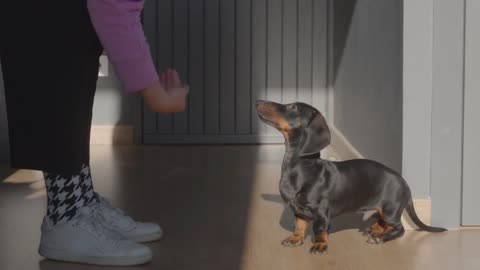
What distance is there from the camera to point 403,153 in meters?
3.43

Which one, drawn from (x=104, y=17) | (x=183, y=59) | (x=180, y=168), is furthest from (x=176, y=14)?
(x=104, y=17)

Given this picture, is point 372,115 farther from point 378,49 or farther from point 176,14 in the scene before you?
point 176,14

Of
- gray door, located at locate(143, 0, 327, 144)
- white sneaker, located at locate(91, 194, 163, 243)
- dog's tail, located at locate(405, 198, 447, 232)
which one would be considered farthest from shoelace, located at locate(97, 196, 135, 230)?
gray door, located at locate(143, 0, 327, 144)

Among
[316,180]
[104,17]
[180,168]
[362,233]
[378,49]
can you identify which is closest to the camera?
[104,17]

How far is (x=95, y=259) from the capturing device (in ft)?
9.88

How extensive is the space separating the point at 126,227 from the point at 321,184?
2.10 ft

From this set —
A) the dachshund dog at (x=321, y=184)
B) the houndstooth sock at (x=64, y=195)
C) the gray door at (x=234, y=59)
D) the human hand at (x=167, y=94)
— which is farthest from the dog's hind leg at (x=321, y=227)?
the gray door at (x=234, y=59)

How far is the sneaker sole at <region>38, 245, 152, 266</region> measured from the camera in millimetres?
3004

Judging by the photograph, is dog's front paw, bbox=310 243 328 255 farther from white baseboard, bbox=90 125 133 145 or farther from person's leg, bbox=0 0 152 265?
white baseboard, bbox=90 125 133 145

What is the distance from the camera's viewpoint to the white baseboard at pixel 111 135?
5.56 meters

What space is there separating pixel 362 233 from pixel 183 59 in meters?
2.31

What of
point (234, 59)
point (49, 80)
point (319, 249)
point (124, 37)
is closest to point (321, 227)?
point (319, 249)

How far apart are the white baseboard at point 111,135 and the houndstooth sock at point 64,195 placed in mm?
2466

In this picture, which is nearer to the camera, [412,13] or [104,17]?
[104,17]
